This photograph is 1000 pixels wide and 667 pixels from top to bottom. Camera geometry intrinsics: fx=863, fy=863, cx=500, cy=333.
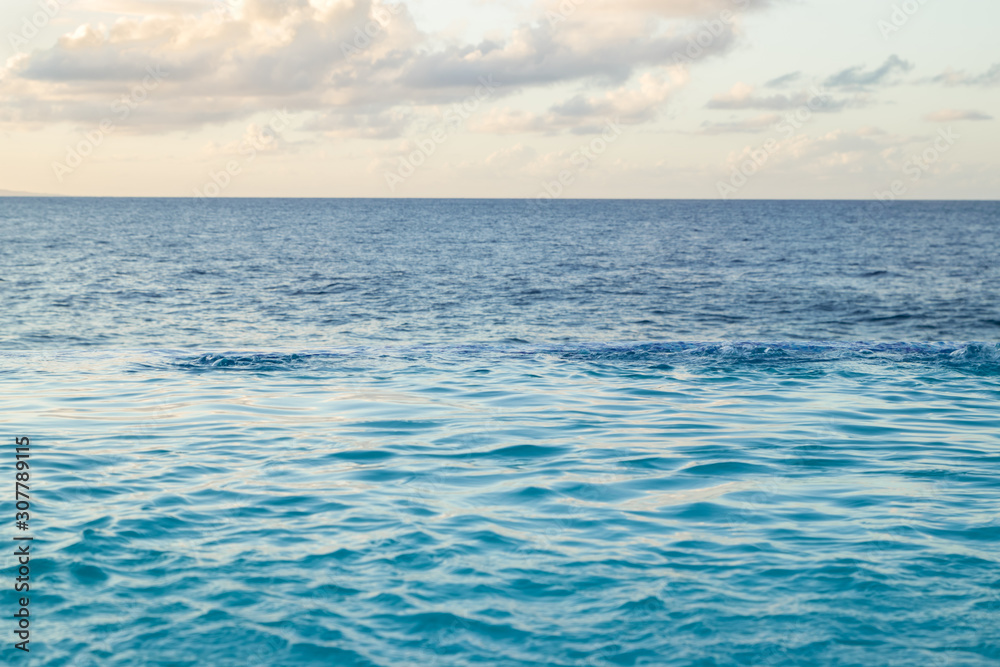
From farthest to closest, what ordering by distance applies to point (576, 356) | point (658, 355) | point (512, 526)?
point (576, 356) → point (658, 355) → point (512, 526)

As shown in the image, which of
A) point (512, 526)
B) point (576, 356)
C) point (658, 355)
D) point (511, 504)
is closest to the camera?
point (512, 526)

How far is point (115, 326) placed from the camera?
32.0 m

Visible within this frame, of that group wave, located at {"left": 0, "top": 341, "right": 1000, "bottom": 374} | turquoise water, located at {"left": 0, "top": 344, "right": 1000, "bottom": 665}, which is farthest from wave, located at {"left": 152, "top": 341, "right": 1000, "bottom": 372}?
turquoise water, located at {"left": 0, "top": 344, "right": 1000, "bottom": 665}

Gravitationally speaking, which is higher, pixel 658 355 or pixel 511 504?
pixel 658 355

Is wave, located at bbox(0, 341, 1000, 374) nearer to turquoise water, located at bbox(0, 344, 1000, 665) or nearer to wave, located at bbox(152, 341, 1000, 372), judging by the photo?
wave, located at bbox(152, 341, 1000, 372)

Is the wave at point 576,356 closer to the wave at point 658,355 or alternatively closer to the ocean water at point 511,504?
the wave at point 658,355

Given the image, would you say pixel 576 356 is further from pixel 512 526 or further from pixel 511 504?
pixel 512 526

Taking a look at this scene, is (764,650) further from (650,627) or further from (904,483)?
(904,483)

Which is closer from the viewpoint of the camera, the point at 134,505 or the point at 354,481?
the point at 134,505

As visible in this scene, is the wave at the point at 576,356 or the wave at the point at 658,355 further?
the wave at the point at 658,355

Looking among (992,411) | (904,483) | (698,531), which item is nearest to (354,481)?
(698,531)

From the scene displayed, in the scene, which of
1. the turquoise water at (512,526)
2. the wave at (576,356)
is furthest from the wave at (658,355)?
the turquoise water at (512,526)

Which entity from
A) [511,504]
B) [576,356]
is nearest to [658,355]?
[576,356]

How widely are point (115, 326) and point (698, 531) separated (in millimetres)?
28645
